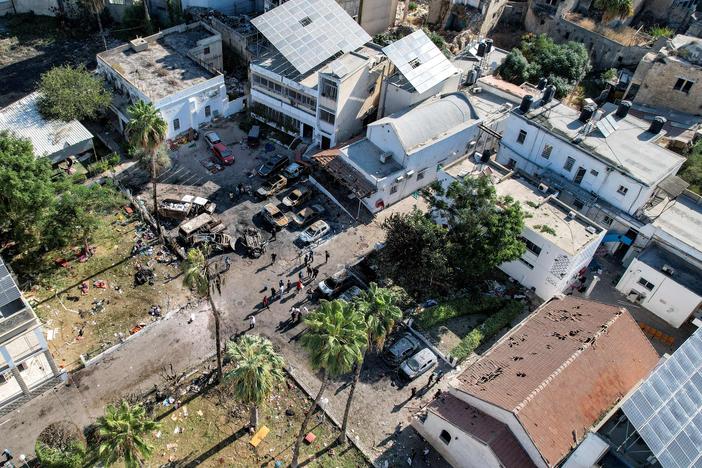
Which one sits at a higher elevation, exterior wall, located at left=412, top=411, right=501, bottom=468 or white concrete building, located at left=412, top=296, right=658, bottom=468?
white concrete building, located at left=412, top=296, right=658, bottom=468

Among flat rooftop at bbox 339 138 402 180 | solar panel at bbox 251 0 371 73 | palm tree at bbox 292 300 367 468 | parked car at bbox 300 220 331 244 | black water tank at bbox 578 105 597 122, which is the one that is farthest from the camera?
solar panel at bbox 251 0 371 73

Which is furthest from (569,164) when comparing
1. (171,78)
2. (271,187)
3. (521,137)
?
(171,78)

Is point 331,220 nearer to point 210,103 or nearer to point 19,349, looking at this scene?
point 210,103

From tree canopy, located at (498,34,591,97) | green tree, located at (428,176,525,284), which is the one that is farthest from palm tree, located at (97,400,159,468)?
tree canopy, located at (498,34,591,97)

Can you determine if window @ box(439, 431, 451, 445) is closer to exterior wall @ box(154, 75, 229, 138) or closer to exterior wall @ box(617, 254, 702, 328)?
exterior wall @ box(617, 254, 702, 328)

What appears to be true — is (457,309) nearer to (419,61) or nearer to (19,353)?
(419,61)

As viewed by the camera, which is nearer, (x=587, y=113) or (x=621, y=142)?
(x=621, y=142)

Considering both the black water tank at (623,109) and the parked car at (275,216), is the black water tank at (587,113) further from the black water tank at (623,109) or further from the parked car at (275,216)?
the parked car at (275,216)
